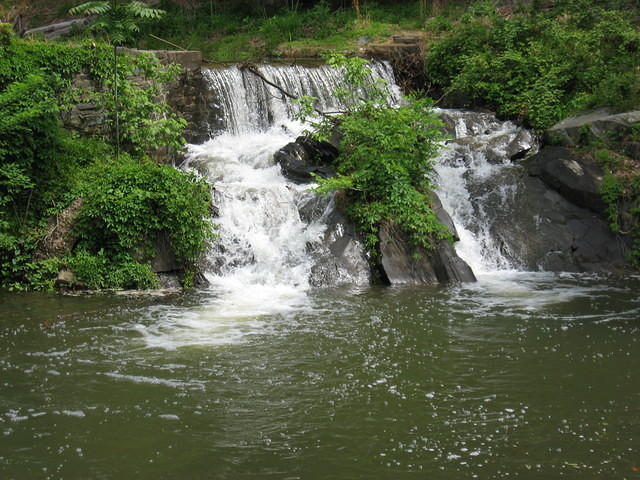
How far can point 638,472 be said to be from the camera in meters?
5.10

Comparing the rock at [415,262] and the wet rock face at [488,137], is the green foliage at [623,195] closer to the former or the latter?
the wet rock face at [488,137]

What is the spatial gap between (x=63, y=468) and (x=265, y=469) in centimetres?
158

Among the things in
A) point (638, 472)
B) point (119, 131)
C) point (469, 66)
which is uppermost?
point (469, 66)

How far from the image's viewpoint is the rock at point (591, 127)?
47.6 feet

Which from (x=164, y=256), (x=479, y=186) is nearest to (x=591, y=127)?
(x=479, y=186)

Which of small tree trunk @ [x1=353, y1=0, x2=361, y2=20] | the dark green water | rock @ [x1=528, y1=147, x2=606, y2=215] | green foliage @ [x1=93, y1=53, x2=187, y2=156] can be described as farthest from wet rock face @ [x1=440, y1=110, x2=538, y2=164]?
small tree trunk @ [x1=353, y1=0, x2=361, y2=20]

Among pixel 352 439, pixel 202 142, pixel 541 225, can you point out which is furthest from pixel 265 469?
pixel 202 142

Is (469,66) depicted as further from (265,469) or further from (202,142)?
(265,469)

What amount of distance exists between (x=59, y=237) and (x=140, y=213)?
147 centimetres

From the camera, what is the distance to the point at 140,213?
11.5m

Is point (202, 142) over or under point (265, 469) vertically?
over

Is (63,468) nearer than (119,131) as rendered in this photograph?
Yes

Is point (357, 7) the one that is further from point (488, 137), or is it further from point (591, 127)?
point (591, 127)

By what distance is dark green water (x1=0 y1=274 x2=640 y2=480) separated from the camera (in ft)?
17.5
